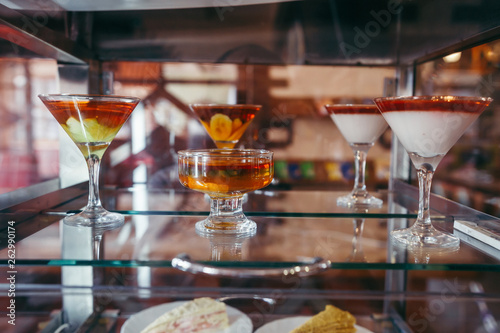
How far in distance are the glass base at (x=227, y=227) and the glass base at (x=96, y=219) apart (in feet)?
0.44

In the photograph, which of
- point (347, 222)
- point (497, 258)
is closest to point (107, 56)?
point (347, 222)

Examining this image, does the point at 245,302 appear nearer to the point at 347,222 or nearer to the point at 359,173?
the point at 347,222

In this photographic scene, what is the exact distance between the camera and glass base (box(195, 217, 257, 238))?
2.00 ft

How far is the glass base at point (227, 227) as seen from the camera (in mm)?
608

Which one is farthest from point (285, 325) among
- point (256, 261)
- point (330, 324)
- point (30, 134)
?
point (30, 134)

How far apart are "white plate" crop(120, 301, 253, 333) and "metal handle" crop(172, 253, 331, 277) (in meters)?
0.16

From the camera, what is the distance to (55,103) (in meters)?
0.67

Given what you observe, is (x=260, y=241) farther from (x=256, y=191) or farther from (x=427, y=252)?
(x=256, y=191)

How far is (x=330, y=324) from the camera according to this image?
594 millimetres

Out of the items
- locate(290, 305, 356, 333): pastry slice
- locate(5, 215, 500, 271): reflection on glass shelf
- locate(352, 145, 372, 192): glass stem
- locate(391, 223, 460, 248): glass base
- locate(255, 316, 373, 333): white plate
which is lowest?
locate(255, 316, 373, 333): white plate

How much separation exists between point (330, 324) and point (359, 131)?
1.38 ft

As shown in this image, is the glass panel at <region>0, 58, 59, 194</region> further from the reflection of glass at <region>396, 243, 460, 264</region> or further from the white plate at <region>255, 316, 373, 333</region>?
the reflection of glass at <region>396, 243, 460, 264</region>

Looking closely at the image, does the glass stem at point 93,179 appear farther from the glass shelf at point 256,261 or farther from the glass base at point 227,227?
the glass base at point 227,227

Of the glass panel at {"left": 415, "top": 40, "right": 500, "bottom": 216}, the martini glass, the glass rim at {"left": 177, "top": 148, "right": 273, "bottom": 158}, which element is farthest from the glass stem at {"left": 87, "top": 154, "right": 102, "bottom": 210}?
the glass panel at {"left": 415, "top": 40, "right": 500, "bottom": 216}
